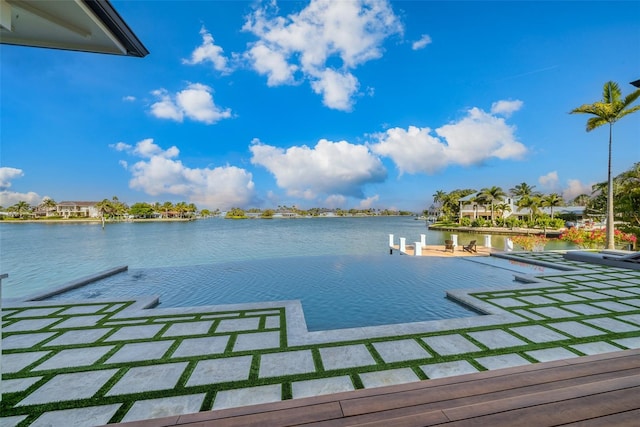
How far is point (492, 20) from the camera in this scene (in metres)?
12.1

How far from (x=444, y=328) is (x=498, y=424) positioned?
2.23m

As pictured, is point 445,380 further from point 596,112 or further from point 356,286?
point 596,112

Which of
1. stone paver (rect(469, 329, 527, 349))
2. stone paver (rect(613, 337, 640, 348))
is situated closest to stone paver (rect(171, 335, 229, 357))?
stone paver (rect(469, 329, 527, 349))

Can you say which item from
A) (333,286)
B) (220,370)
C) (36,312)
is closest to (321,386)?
(220,370)

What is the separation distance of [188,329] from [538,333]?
15.9 feet

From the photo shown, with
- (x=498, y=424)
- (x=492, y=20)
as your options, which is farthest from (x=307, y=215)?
(x=498, y=424)

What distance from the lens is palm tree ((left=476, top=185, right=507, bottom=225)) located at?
40.8 meters

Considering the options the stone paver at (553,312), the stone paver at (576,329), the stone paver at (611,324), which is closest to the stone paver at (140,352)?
the stone paver at (576,329)

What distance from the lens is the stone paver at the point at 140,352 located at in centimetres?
307

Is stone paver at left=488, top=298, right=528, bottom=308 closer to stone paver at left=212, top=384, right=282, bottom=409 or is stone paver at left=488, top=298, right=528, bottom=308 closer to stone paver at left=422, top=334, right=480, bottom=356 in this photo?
stone paver at left=422, top=334, right=480, bottom=356

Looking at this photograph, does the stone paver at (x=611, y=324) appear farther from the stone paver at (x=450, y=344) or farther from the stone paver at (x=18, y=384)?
the stone paver at (x=18, y=384)

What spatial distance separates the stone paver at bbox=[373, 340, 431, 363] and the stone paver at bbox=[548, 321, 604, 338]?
7.19 feet

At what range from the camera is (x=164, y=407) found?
2.23 metres

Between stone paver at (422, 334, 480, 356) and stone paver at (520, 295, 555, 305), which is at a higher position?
stone paver at (422, 334, 480, 356)
